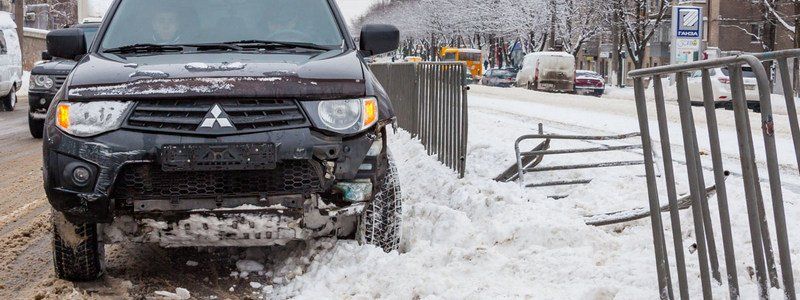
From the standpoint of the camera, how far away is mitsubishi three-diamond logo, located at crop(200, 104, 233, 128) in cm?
464

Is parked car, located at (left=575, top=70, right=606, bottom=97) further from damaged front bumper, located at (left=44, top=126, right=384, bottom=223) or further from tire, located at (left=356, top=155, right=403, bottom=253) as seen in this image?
damaged front bumper, located at (left=44, top=126, right=384, bottom=223)

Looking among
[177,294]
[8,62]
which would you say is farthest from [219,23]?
[8,62]

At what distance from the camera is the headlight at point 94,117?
4.67 meters

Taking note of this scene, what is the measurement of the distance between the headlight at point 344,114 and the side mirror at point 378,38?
1267 mm

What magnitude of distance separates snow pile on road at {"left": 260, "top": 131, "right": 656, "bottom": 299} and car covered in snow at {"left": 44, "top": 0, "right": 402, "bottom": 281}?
252 millimetres

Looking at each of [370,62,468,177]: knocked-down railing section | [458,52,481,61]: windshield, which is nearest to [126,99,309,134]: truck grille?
[370,62,468,177]: knocked-down railing section

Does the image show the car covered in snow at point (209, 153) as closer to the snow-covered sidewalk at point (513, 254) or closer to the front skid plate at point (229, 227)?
the front skid plate at point (229, 227)

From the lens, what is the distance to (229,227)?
479 centimetres

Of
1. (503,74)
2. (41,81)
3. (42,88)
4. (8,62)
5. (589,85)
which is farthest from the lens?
(503,74)

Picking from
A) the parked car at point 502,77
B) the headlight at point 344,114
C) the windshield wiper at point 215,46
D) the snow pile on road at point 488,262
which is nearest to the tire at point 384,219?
the snow pile on road at point 488,262

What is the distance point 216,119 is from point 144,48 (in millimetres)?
1214

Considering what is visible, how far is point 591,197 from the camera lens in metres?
7.20

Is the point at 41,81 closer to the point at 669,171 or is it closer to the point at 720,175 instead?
the point at 669,171

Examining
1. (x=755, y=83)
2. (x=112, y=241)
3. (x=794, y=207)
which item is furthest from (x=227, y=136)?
(x=794, y=207)
